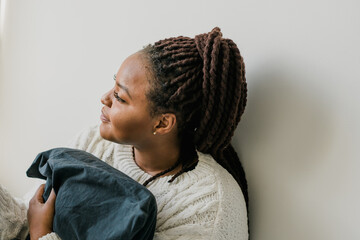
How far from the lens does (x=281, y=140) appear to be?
2.85ft

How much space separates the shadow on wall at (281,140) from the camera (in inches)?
31.4

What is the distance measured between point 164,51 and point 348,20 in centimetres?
39

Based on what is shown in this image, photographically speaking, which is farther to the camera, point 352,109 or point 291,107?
point 291,107

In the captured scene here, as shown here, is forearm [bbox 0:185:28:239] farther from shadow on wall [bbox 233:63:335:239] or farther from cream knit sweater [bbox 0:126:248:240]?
shadow on wall [bbox 233:63:335:239]

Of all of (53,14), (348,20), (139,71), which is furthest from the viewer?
(53,14)

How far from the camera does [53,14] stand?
4.68 ft

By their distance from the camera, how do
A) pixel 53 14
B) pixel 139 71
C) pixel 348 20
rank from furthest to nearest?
pixel 53 14, pixel 139 71, pixel 348 20

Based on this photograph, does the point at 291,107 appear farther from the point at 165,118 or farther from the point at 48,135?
the point at 48,135

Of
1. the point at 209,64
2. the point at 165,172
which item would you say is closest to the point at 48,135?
the point at 165,172

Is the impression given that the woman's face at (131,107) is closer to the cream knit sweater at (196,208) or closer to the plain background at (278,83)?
the cream knit sweater at (196,208)

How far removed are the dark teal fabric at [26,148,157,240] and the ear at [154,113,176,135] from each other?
0.15m

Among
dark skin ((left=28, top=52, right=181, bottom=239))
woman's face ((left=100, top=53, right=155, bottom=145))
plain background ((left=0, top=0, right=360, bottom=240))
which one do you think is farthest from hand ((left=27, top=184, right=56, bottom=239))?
plain background ((left=0, top=0, right=360, bottom=240))

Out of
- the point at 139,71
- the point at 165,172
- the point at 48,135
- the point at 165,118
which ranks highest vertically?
the point at 139,71

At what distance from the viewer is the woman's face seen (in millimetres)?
841
